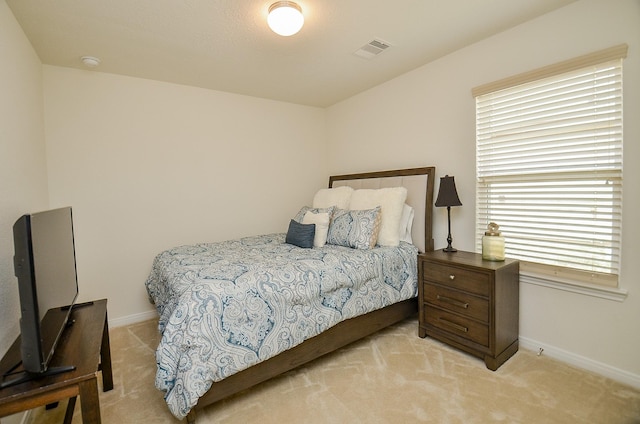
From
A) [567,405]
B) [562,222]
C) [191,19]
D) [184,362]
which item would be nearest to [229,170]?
[191,19]

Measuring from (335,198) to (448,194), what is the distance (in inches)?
49.8

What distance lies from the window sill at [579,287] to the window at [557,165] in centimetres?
3

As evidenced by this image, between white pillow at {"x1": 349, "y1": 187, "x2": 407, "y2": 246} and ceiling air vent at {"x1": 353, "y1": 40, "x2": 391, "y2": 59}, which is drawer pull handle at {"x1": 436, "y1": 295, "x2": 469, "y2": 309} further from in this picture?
ceiling air vent at {"x1": 353, "y1": 40, "x2": 391, "y2": 59}

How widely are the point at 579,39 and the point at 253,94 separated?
306 centimetres

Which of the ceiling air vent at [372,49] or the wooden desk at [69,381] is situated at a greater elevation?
the ceiling air vent at [372,49]

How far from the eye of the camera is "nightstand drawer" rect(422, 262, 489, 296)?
2166 mm

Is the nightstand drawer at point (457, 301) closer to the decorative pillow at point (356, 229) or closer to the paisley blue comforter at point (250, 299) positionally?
the paisley blue comforter at point (250, 299)

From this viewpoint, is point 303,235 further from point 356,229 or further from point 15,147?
point 15,147

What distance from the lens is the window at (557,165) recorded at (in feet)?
6.41

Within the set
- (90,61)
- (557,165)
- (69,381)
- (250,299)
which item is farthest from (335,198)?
(69,381)

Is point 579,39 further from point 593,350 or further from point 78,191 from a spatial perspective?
point 78,191

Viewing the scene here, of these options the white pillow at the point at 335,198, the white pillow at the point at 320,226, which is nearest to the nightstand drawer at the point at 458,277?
the white pillow at the point at 320,226

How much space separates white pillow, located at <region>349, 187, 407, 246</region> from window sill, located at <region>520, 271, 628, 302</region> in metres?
1.03

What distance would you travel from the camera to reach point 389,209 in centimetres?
290
